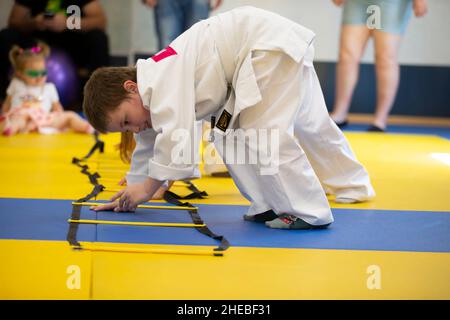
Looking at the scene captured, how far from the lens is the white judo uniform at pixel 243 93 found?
2.63 metres

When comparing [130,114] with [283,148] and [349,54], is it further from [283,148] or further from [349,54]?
[349,54]

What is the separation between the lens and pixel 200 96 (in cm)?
276

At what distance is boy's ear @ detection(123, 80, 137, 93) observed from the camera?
2.71 meters

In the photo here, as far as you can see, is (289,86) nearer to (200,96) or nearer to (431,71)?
(200,96)

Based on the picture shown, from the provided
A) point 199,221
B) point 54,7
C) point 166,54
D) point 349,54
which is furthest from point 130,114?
point 54,7

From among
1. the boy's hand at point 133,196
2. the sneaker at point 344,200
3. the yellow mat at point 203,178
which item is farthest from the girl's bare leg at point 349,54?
the boy's hand at point 133,196

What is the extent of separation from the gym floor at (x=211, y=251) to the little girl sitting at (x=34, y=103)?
2.02 m

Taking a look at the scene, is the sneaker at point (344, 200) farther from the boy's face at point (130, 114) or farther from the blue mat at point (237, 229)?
the boy's face at point (130, 114)

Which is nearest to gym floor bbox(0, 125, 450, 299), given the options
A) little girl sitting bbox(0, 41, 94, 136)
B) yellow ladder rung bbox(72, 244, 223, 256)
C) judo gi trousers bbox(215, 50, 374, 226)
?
yellow ladder rung bbox(72, 244, 223, 256)

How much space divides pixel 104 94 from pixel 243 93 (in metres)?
0.53

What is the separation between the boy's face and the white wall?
534 cm

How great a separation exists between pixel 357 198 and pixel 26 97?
3.52 m

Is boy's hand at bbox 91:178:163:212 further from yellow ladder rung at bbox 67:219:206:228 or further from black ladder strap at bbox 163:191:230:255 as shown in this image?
black ladder strap at bbox 163:191:230:255

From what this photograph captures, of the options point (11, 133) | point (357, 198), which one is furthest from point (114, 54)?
point (357, 198)
